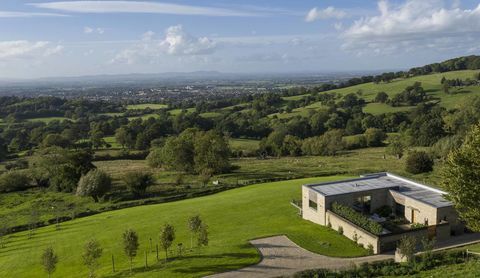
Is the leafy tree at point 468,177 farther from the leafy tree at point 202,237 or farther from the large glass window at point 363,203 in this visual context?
the leafy tree at point 202,237

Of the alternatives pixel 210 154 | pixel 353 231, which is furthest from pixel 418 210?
pixel 210 154

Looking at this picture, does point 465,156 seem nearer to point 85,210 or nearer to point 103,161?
point 85,210

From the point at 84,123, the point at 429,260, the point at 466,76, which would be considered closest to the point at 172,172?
the point at 429,260

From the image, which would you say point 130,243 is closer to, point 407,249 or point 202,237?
point 202,237

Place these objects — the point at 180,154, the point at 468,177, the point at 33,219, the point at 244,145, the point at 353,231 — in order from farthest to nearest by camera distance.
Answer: the point at 244,145
the point at 180,154
the point at 33,219
the point at 353,231
the point at 468,177

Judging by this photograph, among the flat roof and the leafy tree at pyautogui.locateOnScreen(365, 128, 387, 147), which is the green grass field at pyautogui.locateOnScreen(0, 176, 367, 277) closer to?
the flat roof

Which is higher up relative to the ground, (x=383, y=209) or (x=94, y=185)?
(x=383, y=209)

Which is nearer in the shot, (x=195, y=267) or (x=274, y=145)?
(x=195, y=267)

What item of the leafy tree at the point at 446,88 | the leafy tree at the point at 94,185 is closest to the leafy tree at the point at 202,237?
the leafy tree at the point at 94,185
